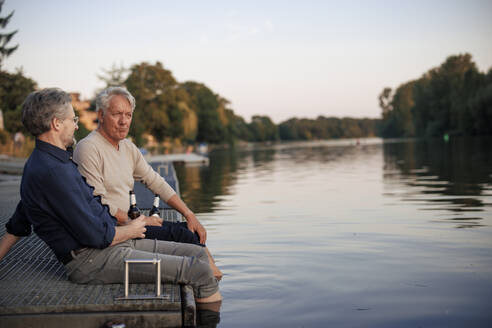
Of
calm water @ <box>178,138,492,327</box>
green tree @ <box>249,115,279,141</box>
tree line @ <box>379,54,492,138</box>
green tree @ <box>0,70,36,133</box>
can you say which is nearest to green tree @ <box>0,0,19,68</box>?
green tree @ <box>0,70,36,133</box>

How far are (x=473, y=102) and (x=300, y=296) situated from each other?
8203 centimetres

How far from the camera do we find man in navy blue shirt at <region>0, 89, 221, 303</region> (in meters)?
3.37

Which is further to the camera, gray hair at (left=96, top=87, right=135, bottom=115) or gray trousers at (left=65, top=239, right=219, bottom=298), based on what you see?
gray hair at (left=96, top=87, right=135, bottom=115)

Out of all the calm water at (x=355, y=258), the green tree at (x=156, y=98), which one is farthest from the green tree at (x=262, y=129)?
the calm water at (x=355, y=258)

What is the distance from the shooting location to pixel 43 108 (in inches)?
133

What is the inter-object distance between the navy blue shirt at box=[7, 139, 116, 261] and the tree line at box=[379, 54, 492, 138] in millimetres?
80884

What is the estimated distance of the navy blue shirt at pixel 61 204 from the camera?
3367mm

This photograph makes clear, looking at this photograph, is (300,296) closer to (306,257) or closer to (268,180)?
(306,257)

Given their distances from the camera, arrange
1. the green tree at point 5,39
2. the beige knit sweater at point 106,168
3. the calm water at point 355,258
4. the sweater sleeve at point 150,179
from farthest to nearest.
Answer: the green tree at point 5,39 → the sweater sleeve at point 150,179 → the calm water at point 355,258 → the beige knit sweater at point 106,168

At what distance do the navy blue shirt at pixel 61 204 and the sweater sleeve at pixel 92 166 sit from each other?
1.39ft

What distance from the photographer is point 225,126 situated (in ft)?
317

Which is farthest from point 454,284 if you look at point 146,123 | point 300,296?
point 146,123

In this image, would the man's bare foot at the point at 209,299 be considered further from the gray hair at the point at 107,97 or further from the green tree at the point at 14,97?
the green tree at the point at 14,97

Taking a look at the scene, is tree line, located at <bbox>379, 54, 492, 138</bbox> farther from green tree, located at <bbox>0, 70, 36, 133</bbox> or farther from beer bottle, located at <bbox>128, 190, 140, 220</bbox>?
beer bottle, located at <bbox>128, 190, 140, 220</bbox>
